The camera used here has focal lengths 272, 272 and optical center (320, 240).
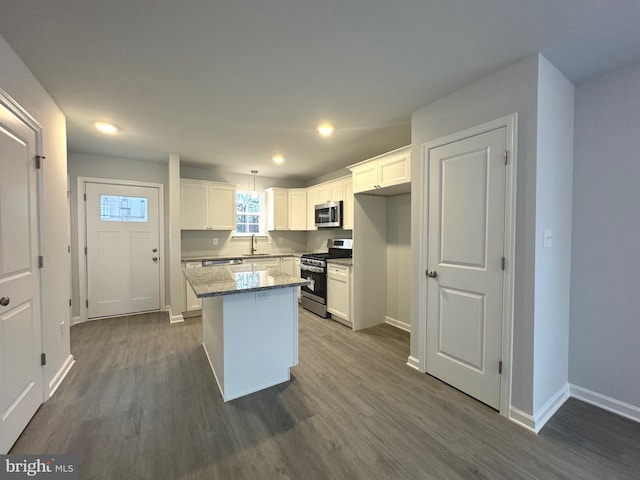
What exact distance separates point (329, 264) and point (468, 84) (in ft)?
9.02

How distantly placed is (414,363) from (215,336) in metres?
1.90

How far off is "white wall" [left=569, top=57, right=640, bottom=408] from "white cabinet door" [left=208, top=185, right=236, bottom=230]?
4.53 meters

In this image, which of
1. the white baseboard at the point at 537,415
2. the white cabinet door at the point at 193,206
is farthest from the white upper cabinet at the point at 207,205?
the white baseboard at the point at 537,415

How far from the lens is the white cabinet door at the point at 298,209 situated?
538cm

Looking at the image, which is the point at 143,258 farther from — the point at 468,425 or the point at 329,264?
the point at 468,425

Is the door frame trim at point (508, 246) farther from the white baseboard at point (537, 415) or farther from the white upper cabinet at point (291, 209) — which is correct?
the white upper cabinet at point (291, 209)

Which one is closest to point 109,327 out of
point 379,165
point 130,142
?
point 130,142

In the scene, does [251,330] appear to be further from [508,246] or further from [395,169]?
[395,169]

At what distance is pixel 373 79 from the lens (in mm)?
2072

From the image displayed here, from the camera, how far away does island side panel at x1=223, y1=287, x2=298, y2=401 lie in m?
2.17

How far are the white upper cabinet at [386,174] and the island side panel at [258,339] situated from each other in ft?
5.49

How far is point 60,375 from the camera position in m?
2.43

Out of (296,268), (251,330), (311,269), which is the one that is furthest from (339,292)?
(251,330)

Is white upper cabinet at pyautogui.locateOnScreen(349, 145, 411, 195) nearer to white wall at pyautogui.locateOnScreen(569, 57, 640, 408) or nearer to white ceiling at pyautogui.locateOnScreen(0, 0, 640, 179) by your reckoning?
white ceiling at pyautogui.locateOnScreen(0, 0, 640, 179)
